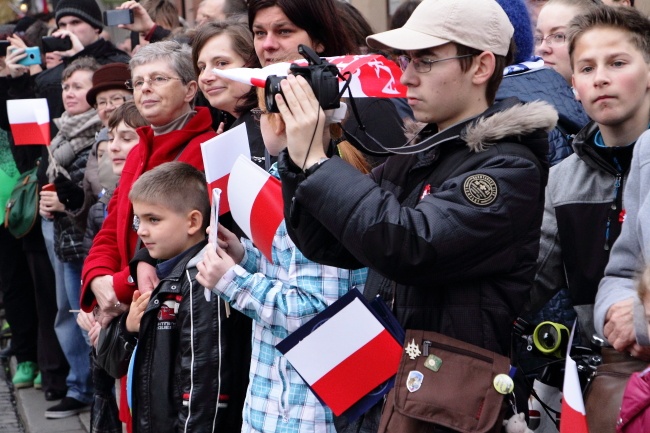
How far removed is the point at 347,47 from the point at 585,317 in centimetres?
168

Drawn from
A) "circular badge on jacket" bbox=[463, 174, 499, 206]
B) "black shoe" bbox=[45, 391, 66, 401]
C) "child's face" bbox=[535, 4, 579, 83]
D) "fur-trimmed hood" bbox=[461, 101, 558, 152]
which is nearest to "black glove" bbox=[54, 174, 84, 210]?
"black shoe" bbox=[45, 391, 66, 401]

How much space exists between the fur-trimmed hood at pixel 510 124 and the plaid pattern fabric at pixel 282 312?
0.87m

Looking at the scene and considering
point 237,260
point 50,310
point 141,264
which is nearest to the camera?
point 237,260

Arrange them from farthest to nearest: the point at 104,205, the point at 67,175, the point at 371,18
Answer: the point at 371,18, the point at 67,175, the point at 104,205

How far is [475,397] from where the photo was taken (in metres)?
2.53

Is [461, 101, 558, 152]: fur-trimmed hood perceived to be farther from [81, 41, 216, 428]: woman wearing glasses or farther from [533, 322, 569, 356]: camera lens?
[81, 41, 216, 428]: woman wearing glasses

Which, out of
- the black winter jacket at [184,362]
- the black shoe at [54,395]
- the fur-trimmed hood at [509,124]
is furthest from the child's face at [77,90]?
the fur-trimmed hood at [509,124]

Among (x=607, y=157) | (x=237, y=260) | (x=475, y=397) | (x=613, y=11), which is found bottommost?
(x=237, y=260)

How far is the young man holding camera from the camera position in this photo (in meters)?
2.52

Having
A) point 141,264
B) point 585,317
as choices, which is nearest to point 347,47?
point 141,264

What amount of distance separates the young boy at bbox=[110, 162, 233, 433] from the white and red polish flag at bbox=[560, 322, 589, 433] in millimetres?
1624

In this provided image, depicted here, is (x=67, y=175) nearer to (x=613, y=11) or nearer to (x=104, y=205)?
(x=104, y=205)

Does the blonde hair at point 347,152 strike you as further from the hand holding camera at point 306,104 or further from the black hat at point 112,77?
the black hat at point 112,77

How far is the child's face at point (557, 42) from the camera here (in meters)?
4.41
